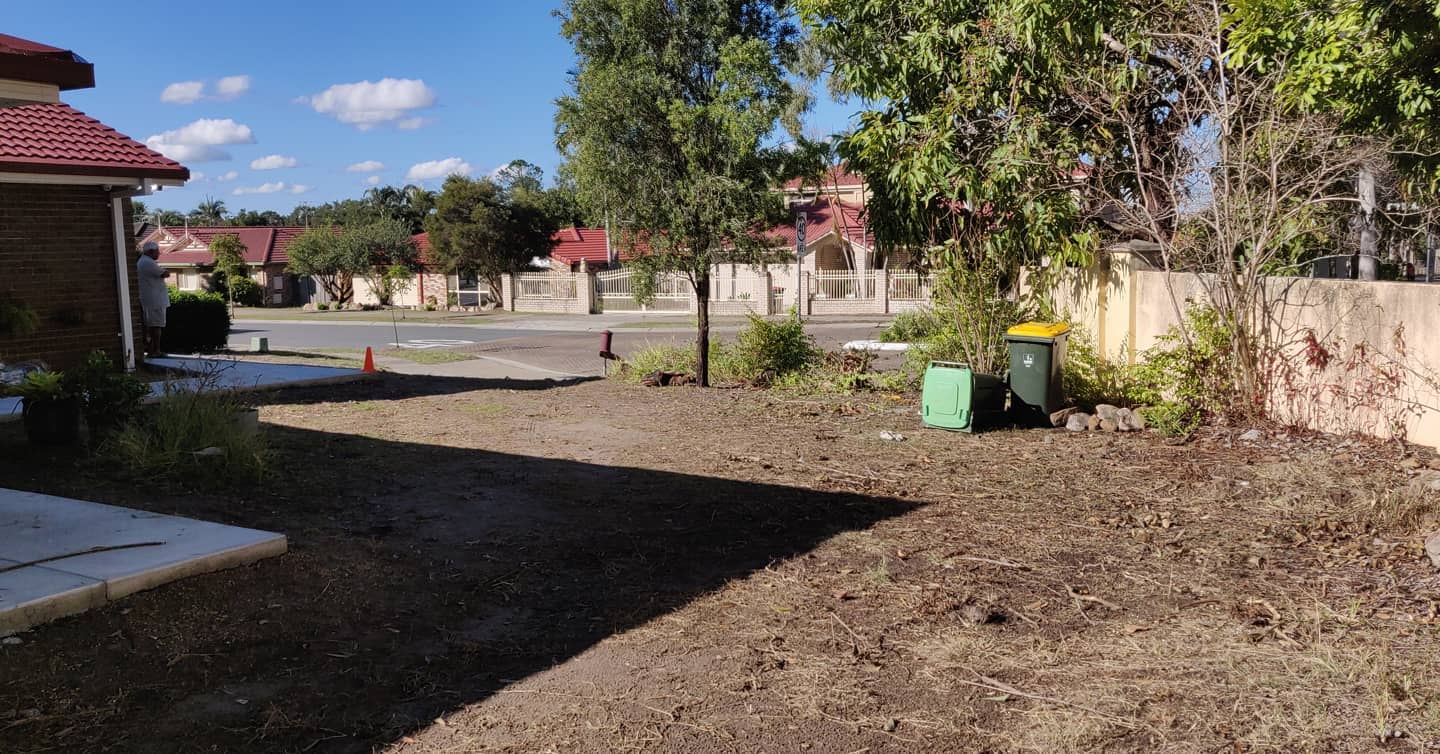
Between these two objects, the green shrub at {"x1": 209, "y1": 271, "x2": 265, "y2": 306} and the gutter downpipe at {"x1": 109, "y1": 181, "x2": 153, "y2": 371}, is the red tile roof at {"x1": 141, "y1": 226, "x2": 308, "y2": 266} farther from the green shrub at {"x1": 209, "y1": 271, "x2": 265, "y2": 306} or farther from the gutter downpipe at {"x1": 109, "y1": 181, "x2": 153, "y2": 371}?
the gutter downpipe at {"x1": 109, "y1": 181, "x2": 153, "y2": 371}

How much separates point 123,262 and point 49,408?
596 cm

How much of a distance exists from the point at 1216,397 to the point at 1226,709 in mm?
6809

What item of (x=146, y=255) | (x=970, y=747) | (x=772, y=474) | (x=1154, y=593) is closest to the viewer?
(x=970, y=747)

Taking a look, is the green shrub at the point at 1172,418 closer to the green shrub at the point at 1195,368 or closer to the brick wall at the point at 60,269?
the green shrub at the point at 1195,368

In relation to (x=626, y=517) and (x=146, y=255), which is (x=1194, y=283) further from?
(x=146, y=255)

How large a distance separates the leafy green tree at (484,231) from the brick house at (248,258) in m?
16.2

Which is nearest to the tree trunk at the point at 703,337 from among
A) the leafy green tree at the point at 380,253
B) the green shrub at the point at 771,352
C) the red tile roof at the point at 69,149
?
the green shrub at the point at 771,352

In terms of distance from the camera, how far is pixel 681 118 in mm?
12766

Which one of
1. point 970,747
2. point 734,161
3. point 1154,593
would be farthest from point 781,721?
point 734,161

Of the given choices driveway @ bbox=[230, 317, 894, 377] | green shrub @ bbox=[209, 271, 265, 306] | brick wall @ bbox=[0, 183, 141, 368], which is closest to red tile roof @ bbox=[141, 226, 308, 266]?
green shrub @ bbox=[209, 271, 265, 306]

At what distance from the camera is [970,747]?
3.87 metres

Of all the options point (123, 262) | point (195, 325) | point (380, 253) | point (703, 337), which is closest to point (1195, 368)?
point (703, 337)

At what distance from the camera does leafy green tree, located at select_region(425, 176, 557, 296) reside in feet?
147

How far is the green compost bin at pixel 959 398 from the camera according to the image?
411 inches
